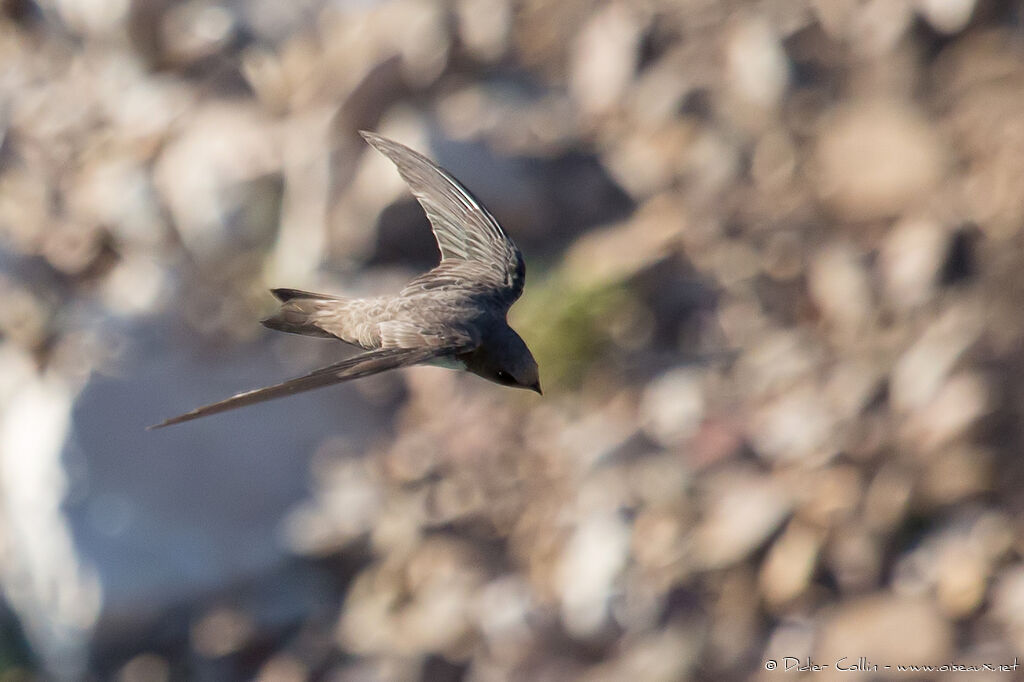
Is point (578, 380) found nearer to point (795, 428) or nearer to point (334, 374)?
point (795, 428)

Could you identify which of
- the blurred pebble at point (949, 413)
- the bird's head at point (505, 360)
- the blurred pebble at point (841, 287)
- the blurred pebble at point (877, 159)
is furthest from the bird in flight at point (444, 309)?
the blurred pebble at point (877, 159)

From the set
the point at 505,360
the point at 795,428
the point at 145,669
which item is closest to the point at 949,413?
the point at 795,428

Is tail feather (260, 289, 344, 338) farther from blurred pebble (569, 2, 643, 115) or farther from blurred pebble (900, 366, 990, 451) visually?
blurred pebble (569, 2, 643, 115)

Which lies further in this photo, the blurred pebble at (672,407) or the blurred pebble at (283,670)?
the blurred pebble at (283,670)

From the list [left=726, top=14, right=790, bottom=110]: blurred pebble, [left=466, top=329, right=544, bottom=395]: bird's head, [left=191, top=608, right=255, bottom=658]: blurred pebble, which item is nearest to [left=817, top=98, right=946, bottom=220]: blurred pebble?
[left=726, top=14, right=790, bottom=110]: blurred pebble

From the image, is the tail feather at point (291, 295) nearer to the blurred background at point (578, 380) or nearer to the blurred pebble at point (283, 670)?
the blurred background at point (578, 380)

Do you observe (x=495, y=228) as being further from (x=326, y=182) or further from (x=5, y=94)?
(x=5, y=94)
